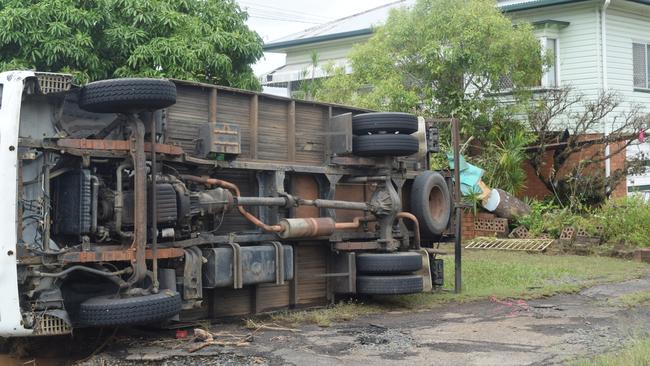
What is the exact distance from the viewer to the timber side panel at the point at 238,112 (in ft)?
26.6

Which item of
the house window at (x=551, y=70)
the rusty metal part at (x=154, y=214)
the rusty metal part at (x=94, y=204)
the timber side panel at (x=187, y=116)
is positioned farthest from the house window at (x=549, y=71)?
the rusty metal part at (x=94, y=204)

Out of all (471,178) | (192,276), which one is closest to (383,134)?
(192,276)

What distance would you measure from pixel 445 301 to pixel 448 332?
2.05 meters

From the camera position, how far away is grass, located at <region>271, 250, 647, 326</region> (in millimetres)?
8875

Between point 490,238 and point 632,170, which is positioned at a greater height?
point 632,170

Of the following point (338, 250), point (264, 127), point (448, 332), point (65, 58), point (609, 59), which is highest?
point (609, 59)

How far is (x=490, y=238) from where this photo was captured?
17.4m

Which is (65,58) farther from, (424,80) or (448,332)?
(424,80)

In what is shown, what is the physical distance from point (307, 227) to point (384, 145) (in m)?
1.47

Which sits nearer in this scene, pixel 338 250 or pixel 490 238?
pixel 338 250

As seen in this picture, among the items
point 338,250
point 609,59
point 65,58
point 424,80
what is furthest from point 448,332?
point 609,59

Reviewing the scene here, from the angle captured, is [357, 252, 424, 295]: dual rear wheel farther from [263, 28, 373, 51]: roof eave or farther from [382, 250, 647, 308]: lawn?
[263, 28, 373, 51]: roof eave

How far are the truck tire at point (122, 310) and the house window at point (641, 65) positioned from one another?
19433 mm

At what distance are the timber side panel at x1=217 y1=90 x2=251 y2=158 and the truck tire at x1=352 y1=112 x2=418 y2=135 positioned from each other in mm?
1489
